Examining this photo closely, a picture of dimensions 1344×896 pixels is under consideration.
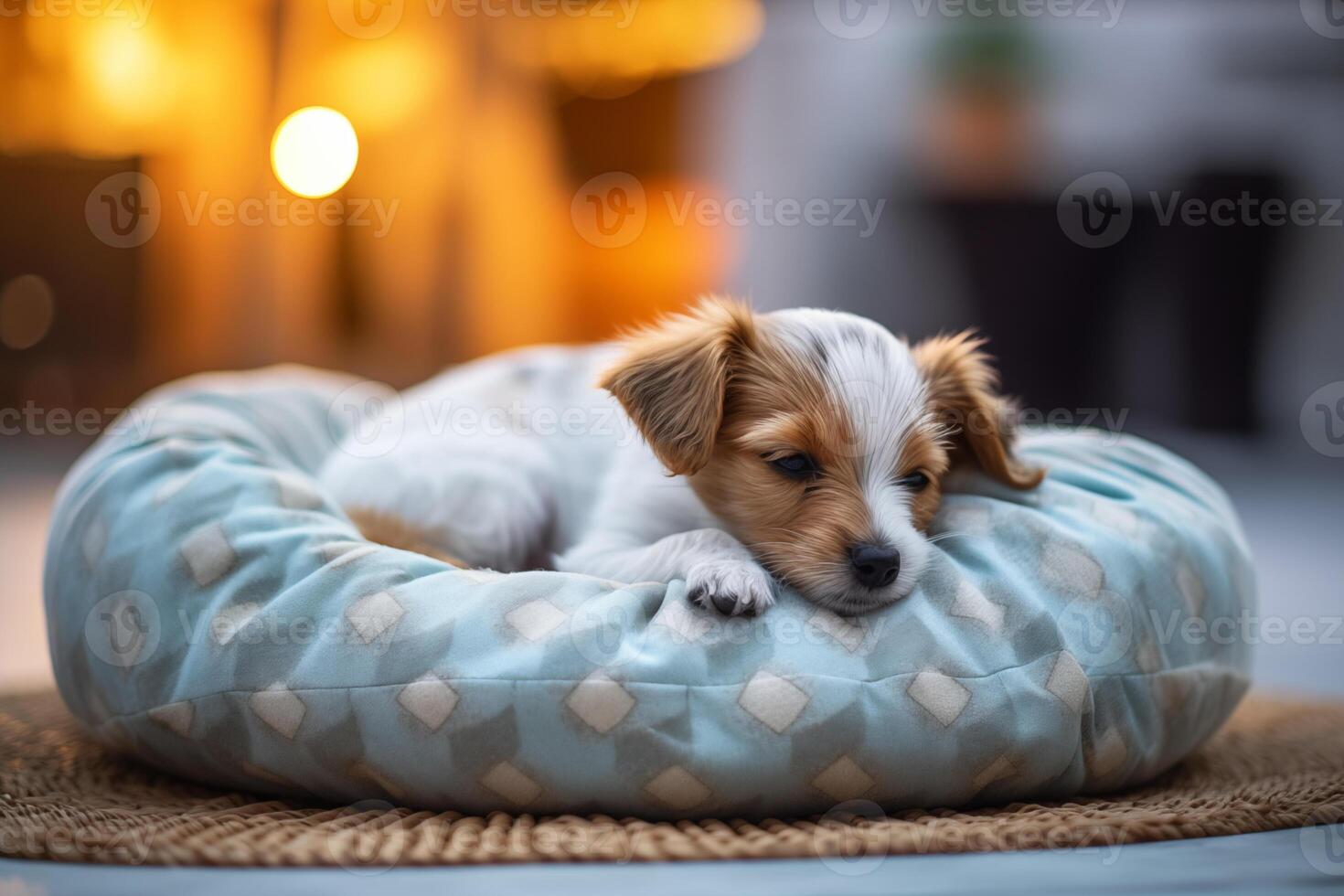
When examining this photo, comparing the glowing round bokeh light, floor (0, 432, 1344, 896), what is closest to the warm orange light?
the glowing round bokeh light

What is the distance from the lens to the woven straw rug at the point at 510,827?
1562 mm

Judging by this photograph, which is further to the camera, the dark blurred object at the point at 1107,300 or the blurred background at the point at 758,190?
the dark blurred object at the point at 1107,300

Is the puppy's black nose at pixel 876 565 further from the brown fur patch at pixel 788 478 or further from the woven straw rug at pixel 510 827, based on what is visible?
the woven straw rug at pixel 510 827

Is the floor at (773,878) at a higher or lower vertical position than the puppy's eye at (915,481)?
lower

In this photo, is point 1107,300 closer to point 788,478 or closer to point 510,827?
point 788,478

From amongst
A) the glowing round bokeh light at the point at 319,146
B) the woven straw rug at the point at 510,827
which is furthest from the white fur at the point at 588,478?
the glowing round bokeh light at the point at 319,146

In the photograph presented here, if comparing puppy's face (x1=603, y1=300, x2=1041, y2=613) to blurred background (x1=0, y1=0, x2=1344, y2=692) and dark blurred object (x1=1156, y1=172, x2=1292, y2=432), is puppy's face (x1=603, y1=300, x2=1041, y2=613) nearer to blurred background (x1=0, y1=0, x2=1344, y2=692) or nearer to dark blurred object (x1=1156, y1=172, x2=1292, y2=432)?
blurred background (x1=0, y1=0, x2=1344, y2=692)

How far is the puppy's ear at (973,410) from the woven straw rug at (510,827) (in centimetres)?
63

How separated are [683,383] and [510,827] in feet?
2.74

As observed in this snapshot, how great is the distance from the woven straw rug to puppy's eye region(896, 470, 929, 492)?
23.4 inches

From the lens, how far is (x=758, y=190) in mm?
7840

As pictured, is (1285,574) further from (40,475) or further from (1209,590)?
(40,475)

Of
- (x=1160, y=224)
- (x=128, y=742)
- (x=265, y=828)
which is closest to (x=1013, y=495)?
(x=265, y=828)

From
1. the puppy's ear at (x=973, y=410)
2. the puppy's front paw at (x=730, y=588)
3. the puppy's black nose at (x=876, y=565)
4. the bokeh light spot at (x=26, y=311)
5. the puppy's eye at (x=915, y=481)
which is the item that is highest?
the puppy's ear at (x=973, y=410)
